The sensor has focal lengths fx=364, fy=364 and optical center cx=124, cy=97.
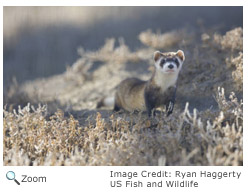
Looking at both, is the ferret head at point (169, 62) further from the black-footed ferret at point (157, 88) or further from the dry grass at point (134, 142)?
the dry grass at point (134, 142)

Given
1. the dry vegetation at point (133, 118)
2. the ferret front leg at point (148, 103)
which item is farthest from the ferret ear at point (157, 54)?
the dry vegetation at point (133, 118)

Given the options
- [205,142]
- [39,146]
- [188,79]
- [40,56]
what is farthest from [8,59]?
[205,142]

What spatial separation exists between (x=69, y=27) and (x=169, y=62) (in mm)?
5700

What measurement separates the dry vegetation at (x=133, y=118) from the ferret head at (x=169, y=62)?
39 cm

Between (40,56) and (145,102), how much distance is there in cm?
489

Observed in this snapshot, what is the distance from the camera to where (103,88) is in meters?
5.66

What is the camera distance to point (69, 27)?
871 cm

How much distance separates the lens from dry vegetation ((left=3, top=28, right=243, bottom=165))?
2674mm

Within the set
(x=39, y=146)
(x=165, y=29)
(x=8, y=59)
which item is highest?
(x=165, y=29)

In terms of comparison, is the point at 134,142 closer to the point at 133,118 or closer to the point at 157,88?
the point at 133,118

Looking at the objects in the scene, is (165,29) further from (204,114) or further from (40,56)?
(204,114)
